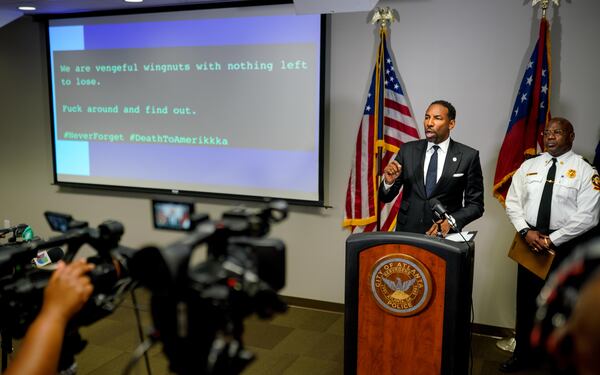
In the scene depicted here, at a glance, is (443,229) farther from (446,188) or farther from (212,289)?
(212,289)

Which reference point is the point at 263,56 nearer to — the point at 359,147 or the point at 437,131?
the point at 359,147

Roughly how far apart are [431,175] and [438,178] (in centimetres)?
5

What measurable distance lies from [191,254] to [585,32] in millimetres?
3402

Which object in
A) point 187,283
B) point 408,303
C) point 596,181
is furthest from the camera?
point 596,181

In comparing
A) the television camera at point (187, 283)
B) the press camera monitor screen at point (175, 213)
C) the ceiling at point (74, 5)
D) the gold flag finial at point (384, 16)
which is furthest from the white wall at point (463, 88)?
the press camera monitor screen at point (175, 213)

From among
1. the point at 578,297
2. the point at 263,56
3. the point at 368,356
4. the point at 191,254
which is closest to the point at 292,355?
the point at 368,356

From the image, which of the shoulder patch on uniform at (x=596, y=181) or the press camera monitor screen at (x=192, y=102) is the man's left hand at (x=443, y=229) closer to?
the shoulder patch on uniform at (x=596, y=181)

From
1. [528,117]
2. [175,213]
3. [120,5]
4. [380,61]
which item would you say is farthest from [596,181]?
[120,5]

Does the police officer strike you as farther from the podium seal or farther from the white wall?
the podium seal

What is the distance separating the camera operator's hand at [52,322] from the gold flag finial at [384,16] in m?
3.30

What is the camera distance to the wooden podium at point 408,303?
2.66 m

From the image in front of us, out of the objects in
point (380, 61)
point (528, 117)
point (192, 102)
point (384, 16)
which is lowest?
point (528, 117)

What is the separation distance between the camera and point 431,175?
335 centimetres

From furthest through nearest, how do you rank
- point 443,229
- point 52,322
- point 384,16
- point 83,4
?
point 83,4 → point 384,16 → point 443,229 → point 52,322
